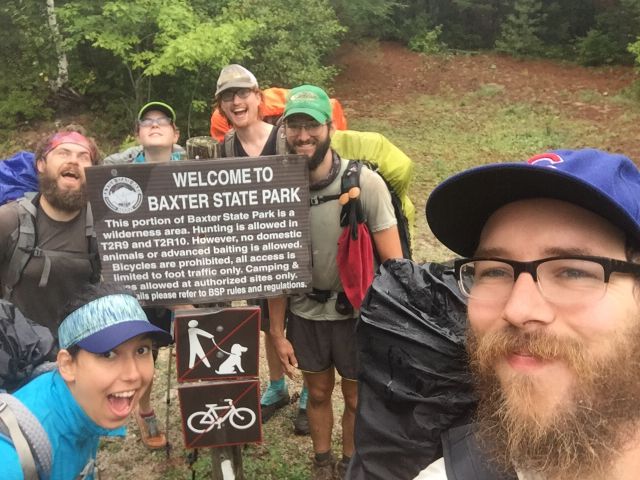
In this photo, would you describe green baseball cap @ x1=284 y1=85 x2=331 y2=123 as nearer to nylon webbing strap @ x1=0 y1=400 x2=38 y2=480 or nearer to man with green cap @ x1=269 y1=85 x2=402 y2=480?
man with green cap @ x1=269 y1=85 x2=402 y2=480

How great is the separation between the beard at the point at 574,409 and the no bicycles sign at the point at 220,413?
1752 mm

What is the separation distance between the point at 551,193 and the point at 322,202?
182cm

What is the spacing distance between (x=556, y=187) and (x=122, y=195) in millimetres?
2022

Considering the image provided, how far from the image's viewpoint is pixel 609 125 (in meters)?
13.6

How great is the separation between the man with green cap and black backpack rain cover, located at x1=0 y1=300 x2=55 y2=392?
133cm

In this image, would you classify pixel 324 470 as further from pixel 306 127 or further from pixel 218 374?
pixel 306 127

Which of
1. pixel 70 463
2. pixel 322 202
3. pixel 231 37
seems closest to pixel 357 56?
pixel 231 37

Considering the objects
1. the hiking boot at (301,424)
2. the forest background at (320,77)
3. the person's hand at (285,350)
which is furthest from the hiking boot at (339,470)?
the person's hand at (285,350)

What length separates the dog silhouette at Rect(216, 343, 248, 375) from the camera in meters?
2.77

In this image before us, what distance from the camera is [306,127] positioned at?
9.96ft

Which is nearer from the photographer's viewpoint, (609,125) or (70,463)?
(70,463)

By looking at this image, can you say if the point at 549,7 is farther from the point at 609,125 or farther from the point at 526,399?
the point at 526,399

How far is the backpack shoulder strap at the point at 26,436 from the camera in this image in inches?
72.9

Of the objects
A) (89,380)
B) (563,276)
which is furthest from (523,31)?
(563,276)
